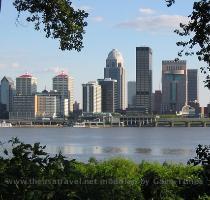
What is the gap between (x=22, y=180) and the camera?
21.0 ft

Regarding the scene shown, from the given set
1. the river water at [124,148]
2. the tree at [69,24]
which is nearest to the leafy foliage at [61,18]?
the tree at [69,24]

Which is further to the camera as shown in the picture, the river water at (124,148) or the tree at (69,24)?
the river water at (124,148)

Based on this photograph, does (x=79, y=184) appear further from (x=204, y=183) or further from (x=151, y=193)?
(x=151, y=193)

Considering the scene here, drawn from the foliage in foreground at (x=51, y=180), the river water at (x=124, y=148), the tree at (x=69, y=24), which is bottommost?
the river water at (x=124, y=148)

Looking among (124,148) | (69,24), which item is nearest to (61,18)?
(69,24)

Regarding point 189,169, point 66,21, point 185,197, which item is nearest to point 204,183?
point 185,197

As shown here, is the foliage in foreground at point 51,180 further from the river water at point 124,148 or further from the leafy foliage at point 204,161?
the river water at point 124,148

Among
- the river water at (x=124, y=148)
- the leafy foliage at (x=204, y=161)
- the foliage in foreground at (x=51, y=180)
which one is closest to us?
the foliage in foreground at (x=51, y=180)

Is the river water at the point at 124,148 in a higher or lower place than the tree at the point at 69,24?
lower

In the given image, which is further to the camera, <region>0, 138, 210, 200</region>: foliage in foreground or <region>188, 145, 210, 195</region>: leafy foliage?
<region>188, 145, 210, 195</region>: leafy foliage

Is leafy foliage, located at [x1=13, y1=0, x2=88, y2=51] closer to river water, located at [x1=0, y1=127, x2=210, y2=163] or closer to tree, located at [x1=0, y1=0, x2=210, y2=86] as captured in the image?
tree, located at [x1=0, y1=0, x2=210, y2=86]

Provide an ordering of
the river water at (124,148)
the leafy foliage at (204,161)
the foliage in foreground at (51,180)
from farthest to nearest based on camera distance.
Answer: the river water at (124,148) → the leafy foliage at (204,161) → the foliage in foreground at (51,180)

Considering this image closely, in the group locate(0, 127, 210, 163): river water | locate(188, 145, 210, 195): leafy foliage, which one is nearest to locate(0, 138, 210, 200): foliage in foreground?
locate(188, 145, 210, 195): leafy foliage

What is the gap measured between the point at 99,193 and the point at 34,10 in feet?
10.7
